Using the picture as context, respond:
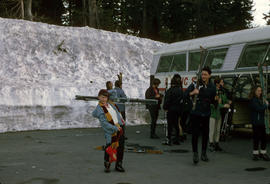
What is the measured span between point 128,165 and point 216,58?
23.6ft

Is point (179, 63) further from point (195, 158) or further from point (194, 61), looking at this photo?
point (195, 158)

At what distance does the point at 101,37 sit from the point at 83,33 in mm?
1241

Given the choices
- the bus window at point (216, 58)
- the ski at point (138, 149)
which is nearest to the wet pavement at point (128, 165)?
the ski at point (138, 149)

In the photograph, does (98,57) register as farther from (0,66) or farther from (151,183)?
(151,183)

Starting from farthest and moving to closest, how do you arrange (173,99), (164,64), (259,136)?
(164,64) < (173,99) < (259,136)

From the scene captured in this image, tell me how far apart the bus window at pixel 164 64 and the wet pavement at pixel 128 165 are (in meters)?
5.72

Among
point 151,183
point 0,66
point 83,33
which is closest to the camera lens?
point 151,183

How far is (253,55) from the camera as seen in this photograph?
12852mm

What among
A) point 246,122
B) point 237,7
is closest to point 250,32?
point 246,122

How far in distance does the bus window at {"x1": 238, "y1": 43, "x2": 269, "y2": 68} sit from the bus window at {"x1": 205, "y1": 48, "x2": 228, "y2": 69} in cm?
95

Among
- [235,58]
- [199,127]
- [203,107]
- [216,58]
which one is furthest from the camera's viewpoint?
[216,58]

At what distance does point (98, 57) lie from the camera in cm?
2638

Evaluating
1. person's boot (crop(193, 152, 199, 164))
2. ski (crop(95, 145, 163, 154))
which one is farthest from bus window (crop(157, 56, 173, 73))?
person's boot (crop(193, 152, 199, 164))

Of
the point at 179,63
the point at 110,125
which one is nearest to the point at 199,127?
the point at 110,125
